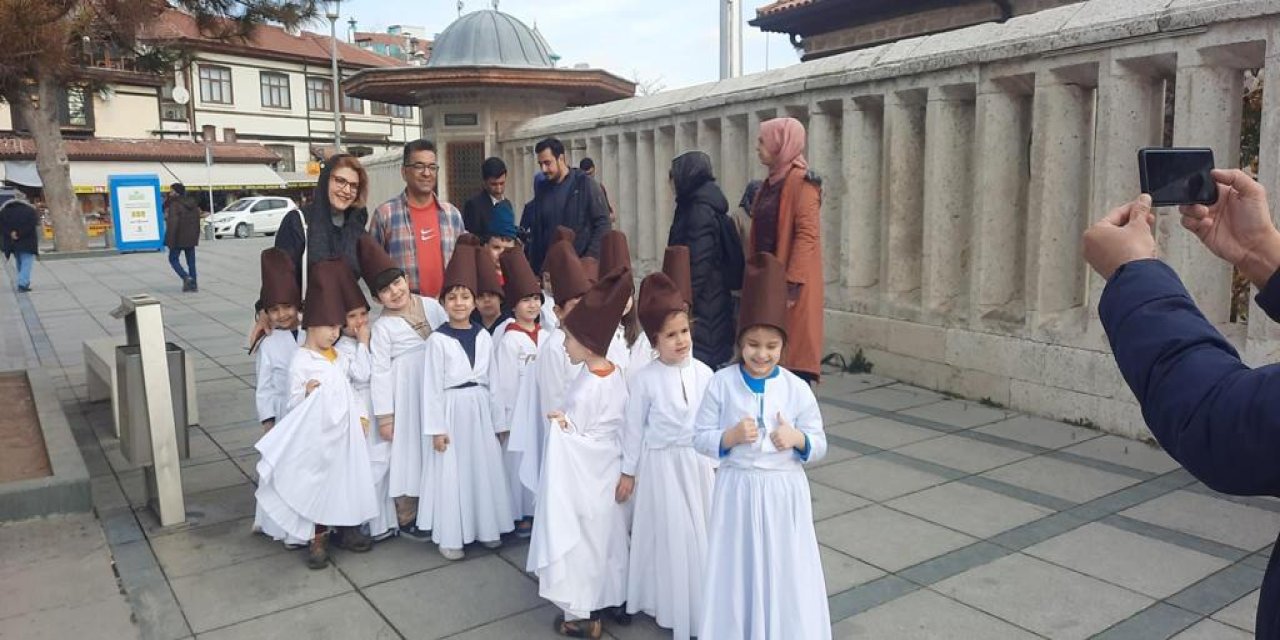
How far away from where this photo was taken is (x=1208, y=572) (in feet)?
12.6

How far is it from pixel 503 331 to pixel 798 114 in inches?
177

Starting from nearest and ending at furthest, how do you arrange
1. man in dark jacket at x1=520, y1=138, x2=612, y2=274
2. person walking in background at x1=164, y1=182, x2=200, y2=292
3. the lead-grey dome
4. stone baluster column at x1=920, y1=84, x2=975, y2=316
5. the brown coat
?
the brown coat → man in dark jacket at x1=520, y1=138, x2=612, y2=274 → stone baluster column at x1=920, y1=84, x2=975, y2=316 → the lead-grey dome → person walking in background at x1=164, y1=182, x2=200, y2=292

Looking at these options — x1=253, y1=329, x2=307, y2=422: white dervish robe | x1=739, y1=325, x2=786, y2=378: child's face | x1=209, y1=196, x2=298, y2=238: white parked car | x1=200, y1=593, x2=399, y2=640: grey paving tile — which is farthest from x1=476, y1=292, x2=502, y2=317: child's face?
x1=209, y1=196, x2=298, y2=238: white parked car

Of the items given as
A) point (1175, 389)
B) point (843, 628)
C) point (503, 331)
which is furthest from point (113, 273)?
point (1175, 389)

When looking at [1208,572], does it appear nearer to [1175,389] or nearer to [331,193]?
[1175,389]

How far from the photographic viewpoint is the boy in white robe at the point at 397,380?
4543 mm

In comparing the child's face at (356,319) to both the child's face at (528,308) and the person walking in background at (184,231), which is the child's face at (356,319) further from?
the person walking in background at (184,231)

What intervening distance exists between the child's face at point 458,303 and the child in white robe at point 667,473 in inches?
48.5

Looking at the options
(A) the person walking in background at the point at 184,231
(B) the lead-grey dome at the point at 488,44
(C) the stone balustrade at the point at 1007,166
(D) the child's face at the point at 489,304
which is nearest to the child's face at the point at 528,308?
(D) the child's face at the point at 489,304

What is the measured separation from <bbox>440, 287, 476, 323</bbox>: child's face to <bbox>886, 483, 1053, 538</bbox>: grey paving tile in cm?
239

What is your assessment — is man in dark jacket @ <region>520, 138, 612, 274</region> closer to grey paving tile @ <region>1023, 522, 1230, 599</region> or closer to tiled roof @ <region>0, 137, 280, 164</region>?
grey paving tile @ <region>1023, 522, 1230, 599</region>

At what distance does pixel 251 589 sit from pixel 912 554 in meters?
2.93

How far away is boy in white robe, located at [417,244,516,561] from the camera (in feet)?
14.5

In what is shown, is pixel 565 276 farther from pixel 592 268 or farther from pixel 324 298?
pixel 592 268
